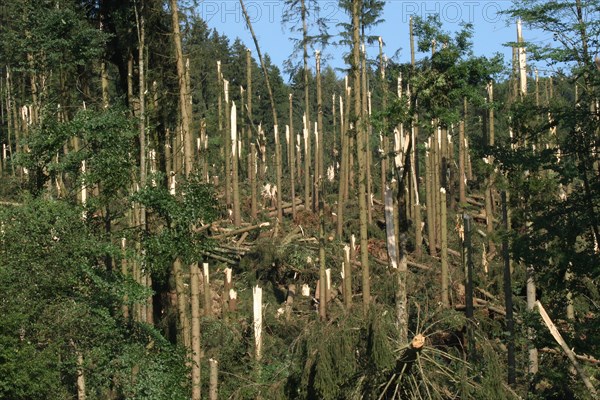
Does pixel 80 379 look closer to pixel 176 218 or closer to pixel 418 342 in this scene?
pixel 176 218

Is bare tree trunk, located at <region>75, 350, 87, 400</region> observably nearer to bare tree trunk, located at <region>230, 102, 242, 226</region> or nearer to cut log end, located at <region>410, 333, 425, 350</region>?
cut log end, located at <region>410, 333, 425, 350</region>

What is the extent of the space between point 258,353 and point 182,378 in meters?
5.31

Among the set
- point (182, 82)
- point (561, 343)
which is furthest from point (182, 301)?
point (561, 343)

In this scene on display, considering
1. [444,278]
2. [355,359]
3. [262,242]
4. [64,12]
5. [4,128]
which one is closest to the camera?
[355,359]

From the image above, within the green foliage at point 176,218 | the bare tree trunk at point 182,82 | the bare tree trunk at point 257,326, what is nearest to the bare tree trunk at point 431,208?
the bare tree trunk at point 257,326

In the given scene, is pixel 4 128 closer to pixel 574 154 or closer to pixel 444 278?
pixel 444 278

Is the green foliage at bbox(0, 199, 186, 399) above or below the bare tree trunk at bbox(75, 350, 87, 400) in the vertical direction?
above

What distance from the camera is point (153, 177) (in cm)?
1739

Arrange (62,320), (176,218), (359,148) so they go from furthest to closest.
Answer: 1. (359,148)
2. (176,218)
3. (62,320)

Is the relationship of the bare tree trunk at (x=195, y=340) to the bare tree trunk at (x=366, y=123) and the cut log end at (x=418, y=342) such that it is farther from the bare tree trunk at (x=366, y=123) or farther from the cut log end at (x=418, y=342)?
the bare tree trunk at (x=366, y=123)

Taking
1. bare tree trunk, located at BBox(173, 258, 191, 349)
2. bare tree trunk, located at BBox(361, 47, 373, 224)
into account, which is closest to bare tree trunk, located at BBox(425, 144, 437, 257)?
bare tree trunk, located at BBox(361, 47, 373, 224)

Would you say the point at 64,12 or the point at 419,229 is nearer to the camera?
the point at 64,12

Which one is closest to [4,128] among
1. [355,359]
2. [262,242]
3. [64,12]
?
[262,242]

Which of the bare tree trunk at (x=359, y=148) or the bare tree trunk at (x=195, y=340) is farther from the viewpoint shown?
the bare tree trunk at (x=359, y=148)
